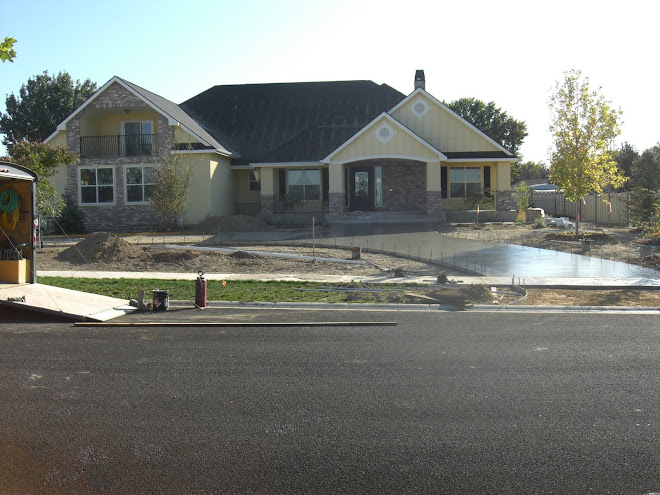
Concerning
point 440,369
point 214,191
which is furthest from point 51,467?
point 214,191

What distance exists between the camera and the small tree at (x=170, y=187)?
1151 inches

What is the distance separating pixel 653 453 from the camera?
16.1ft

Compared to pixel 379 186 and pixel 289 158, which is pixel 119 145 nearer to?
pixel 289 158

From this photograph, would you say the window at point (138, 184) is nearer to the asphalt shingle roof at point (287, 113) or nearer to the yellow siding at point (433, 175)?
the asphalt shingle roof at point (287, 113)

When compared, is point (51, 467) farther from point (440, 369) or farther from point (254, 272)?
point (254, 272)

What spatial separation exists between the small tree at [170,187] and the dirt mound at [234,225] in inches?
59.1

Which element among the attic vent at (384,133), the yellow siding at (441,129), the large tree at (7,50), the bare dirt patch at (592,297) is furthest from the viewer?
the yellow siding at (441,129)

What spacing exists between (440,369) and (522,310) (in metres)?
4.84

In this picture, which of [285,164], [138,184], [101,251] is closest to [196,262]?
[101,251]

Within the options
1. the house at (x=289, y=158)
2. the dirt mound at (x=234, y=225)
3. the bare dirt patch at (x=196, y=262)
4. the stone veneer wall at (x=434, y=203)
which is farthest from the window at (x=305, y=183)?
the bare dirt patch at (x=196, y=262)

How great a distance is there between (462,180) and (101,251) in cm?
2157

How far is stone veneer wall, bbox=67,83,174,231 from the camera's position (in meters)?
32.0

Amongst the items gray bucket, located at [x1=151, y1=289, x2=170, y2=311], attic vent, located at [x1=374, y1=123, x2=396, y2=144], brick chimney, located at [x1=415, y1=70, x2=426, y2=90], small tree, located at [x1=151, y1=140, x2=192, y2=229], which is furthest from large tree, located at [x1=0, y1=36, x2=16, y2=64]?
brick chimney, located at [x1=415, y1=70, x2=426, y2=90]

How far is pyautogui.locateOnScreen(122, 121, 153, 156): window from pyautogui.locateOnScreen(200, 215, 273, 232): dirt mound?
18.8 feet
